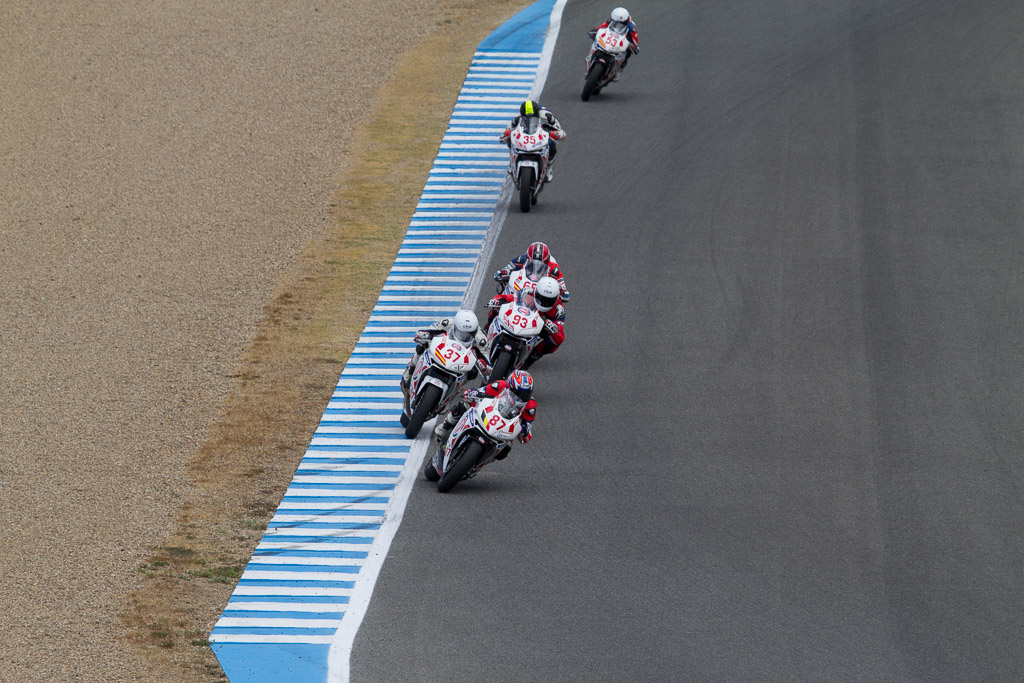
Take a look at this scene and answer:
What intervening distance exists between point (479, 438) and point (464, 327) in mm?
1786

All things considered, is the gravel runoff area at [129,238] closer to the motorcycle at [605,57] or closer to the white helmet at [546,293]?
the white helmet at [546,293]

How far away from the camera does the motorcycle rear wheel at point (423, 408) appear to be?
611 inches

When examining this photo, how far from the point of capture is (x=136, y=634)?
39.0ft

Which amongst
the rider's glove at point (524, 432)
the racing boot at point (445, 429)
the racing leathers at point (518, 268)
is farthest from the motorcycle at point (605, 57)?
the rider's glove at point (524, 432)

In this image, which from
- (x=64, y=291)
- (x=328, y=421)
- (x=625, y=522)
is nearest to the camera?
(x=625, y=522)

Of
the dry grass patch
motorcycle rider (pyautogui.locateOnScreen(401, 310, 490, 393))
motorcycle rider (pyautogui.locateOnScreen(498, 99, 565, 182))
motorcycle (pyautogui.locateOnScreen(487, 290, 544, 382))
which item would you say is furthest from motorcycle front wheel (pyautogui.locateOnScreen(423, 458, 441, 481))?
motorcycle rider (pyautogui.locateOnScreen(498, 99, 565, 182))

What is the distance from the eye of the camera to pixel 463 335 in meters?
15.5

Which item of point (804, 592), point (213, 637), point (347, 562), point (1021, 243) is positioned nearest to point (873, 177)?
point (1021, 243)

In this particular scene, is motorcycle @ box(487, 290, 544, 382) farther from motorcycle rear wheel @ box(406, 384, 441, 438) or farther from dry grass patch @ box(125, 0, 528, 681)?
dry grass patch @ box(125, 0, 528, 681)

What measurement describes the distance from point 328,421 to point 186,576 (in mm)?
3928

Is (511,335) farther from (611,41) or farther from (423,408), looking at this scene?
(611,41)

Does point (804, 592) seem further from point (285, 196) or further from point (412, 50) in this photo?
point (412, 50)

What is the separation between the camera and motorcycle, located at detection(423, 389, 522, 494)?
1411 centimetres

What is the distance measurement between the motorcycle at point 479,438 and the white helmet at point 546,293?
111 inches
